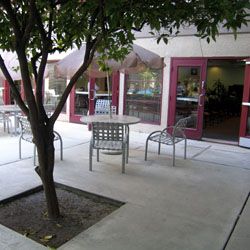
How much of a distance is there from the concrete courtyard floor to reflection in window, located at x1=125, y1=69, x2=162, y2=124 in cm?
181

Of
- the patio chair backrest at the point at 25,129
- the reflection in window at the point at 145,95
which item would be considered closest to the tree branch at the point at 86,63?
the patio chair backrest at the point at 25,129

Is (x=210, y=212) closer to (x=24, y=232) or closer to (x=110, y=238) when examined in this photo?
(x=110, y=238)

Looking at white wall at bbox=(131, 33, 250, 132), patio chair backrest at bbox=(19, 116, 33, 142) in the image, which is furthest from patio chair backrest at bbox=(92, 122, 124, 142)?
white wall at bbox=(131, 33, 250, 132)

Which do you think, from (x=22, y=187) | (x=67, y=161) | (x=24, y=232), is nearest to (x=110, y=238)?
(x=24, y=232)

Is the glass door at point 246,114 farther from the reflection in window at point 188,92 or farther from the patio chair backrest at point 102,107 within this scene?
the patio chair backrest at point 102,107

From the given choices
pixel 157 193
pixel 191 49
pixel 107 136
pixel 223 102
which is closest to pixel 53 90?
pixel 191 49

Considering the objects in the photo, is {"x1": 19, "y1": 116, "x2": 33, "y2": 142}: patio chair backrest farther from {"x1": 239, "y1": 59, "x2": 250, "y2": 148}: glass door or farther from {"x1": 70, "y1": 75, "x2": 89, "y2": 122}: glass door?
{"x1": 239, "y1": 59, "x2": 250, "y2": 148}: glass door

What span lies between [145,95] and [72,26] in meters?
5.64

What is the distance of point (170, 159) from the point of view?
19.1 ft

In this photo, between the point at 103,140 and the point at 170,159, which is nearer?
the point at 103,140

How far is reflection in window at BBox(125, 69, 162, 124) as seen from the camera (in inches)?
331

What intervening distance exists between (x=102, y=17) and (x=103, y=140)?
2618mm

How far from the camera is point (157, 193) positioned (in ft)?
13.5

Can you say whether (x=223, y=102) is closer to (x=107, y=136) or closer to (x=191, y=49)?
(x=191, y=49)
